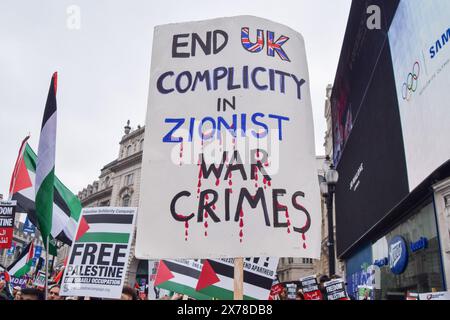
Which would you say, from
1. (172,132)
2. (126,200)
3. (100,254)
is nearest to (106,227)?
(100,254)

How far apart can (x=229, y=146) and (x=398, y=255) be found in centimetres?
942

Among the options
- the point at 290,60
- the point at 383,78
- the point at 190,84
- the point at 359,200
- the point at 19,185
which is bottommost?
the point at 190,84

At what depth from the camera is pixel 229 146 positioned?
3080 millimetres

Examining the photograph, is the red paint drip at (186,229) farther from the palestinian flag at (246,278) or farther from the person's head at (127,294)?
the person's head at (127,294)

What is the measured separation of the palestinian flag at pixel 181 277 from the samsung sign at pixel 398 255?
6535mm

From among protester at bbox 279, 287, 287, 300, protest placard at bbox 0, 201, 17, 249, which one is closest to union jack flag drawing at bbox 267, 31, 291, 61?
protester at bbox 279, 287, 287, 300

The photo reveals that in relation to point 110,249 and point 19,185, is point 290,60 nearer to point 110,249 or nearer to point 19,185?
point 110,249

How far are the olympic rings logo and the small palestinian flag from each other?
20.4 ft

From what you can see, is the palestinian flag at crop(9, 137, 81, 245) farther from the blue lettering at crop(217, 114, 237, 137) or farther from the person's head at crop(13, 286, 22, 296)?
the blue lettering at crop(217, 114, 237, 137)

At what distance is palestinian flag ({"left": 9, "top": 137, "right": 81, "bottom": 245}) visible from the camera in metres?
9.27

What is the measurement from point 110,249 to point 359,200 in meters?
10.8
